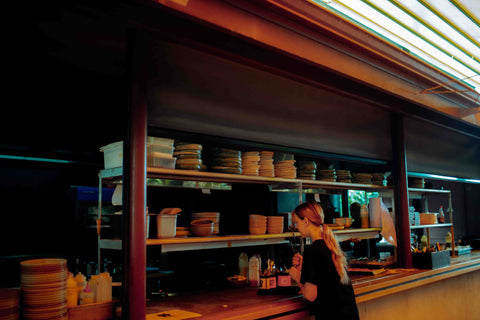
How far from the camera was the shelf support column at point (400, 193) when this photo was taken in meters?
5.25

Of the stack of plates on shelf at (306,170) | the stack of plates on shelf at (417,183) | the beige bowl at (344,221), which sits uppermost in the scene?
the stack of plates on shelf at (306,170)

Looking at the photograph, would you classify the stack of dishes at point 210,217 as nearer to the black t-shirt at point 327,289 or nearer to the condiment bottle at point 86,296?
the black t-shirt at point 327,289

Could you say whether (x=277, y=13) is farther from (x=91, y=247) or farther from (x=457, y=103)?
(x=91, y=247)

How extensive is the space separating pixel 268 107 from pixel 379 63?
1177 mm

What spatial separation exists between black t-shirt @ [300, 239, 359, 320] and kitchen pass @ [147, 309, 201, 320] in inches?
36.4

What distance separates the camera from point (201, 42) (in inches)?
117

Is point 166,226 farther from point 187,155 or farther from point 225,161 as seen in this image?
point 225,161

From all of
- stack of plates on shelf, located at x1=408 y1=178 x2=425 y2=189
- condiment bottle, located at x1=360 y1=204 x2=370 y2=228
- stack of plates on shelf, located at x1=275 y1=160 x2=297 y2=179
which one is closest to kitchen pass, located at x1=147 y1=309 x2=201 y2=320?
stack of plates on shelf, located at x1=275 y1=160 x2=297 y2=179

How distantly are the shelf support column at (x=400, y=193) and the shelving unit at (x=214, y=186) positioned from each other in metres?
0.30

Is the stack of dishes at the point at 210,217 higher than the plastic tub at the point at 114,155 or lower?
lower

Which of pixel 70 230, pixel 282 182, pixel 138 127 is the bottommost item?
pixel 70 230

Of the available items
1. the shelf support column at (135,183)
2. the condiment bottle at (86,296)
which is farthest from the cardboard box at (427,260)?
the condiment bottle at (86,296)

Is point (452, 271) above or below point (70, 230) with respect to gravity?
below

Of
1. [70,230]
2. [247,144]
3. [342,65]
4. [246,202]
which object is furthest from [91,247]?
[342,65]
